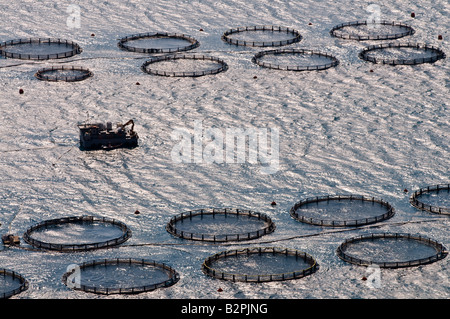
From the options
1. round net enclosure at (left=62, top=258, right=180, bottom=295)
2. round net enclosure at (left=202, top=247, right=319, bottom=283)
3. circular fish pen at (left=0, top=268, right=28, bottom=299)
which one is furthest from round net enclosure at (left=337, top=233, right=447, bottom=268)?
circular fish pen at (left=0, top=268, right=28, bottom=299)

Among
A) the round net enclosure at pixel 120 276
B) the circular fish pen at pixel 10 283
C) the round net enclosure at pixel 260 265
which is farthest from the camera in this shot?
the round net enclosure at pixel 260 265

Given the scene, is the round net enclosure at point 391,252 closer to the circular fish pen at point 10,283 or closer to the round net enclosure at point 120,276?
the round net enclosure at point 120,276

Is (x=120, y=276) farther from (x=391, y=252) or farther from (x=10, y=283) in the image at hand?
(x=391, y=252)

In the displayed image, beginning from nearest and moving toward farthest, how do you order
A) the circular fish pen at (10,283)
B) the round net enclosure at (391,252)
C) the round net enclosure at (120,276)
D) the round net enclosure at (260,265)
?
the circular fish pen at (10,283)
the round net enclosure at (120,276)
the round net enclosure at (260,265)
the round net enclosure at (391,252)

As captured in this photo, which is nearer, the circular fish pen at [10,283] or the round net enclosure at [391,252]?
the circular fish pen at [10,283]

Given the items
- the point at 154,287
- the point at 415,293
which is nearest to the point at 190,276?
the point at 154,287

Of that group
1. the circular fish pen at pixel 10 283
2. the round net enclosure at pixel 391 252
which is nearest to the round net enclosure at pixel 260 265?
the round net enclosure at pixel 391 252
